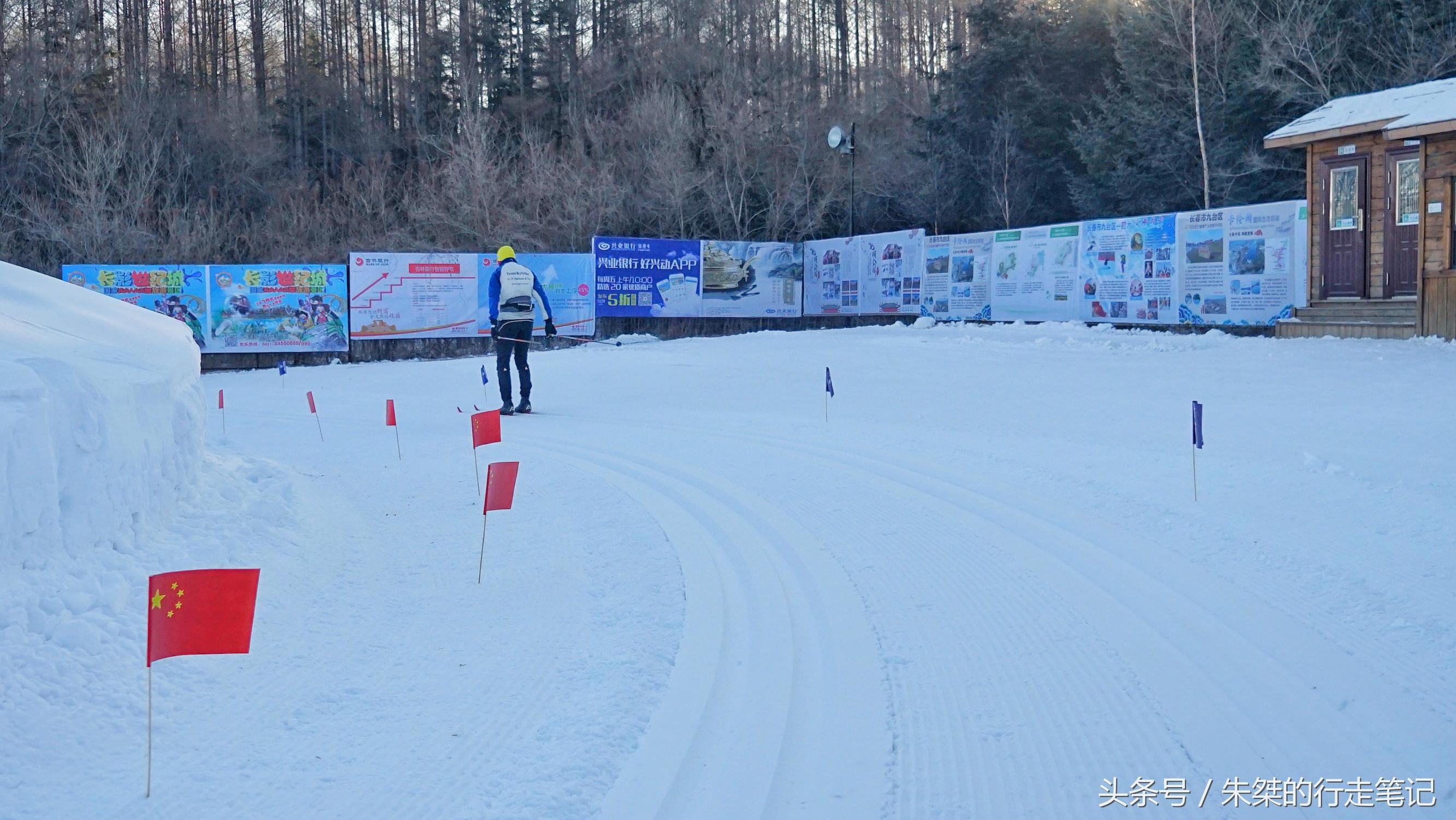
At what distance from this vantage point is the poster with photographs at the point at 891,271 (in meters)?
27.8

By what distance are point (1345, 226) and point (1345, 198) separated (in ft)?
1.66

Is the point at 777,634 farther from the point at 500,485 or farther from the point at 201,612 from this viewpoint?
the point at 201,612

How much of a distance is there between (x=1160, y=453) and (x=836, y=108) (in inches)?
1509

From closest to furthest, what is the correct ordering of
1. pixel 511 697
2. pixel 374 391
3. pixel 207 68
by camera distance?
pixel 511 697 < pixel 374 391 < pixel 207 68

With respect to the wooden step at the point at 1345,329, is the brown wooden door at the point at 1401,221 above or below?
above

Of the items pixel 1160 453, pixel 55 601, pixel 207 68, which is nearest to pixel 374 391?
pixel 1160 453

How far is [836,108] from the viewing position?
46156 mm

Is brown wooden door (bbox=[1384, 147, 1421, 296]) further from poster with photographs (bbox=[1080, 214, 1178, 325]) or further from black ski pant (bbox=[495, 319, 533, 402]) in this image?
black ski pant (bbox=[495, 319, 533, 402])

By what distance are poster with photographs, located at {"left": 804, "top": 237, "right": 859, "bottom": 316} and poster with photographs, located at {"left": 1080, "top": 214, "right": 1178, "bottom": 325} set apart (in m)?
7.90

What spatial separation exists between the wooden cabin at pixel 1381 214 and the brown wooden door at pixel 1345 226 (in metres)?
0.01

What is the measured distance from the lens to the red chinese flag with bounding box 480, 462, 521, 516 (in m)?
6.91

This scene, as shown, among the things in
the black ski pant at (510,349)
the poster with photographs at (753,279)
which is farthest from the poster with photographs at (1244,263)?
the black ski pant at (510,349)

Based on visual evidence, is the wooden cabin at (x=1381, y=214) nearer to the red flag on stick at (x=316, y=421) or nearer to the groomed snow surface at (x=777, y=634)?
the groomed snow surface at (x=777, y=634)

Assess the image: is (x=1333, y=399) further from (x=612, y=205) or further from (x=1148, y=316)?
(x=612, y=205)
